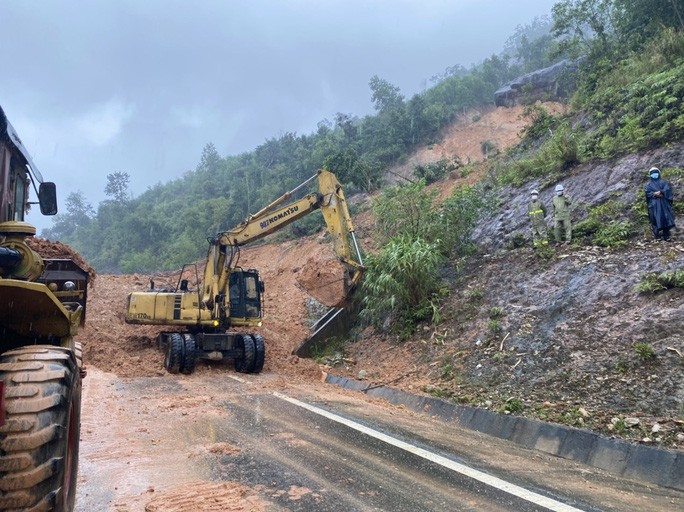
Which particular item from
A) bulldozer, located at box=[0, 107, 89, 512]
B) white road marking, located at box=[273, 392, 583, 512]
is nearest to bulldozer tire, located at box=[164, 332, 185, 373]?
white road marking, located at box=[273, 392, 583, 512]

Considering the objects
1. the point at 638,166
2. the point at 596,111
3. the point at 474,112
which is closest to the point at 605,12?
the point at 596,111

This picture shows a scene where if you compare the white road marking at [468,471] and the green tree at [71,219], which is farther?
the green tree at [71,219]

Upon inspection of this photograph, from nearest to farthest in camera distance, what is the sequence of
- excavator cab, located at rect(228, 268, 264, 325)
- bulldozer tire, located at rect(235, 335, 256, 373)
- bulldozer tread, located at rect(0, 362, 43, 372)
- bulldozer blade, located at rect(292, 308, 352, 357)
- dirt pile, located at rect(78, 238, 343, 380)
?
bulldozer tread, located at rect(0, 362, 43, 372) → bulldozer tire, located at rect(235, 335, 256, 373) → dirt pile, located at rect(78, 238, 343, 380) → excavator cab, located at rect(228, 268, 264, 325) → bulldozer blade, located at rect(292, 308, 352, 357)

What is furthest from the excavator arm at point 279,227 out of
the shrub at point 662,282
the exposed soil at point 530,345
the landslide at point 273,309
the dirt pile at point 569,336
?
the shrub at point 662,282

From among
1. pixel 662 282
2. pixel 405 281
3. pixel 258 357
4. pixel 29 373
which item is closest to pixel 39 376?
pixel 29 373

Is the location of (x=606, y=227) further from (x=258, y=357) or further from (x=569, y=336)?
(x=258, y=357)

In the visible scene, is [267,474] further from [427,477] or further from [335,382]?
[335,382]

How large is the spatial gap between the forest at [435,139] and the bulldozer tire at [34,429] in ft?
31.4

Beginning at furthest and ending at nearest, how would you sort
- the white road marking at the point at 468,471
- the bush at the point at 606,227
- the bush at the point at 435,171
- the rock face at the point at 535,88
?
the rock face at the point at 535,88
the bush at the point at 435,171
the bush at the point at 606,227
the white road marking at the point at 468,471

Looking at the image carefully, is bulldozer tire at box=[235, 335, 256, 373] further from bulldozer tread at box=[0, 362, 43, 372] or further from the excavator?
bulldozer tread at box=[0, 362, 43, 372]

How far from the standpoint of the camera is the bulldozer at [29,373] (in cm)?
288

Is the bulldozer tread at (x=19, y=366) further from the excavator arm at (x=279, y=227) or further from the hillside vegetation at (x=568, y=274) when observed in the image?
the excavator arm at (x=279, y=227)

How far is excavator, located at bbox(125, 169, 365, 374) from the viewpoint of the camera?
41.0ft

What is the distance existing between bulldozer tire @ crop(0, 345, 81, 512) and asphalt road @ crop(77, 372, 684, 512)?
4.74 ft
